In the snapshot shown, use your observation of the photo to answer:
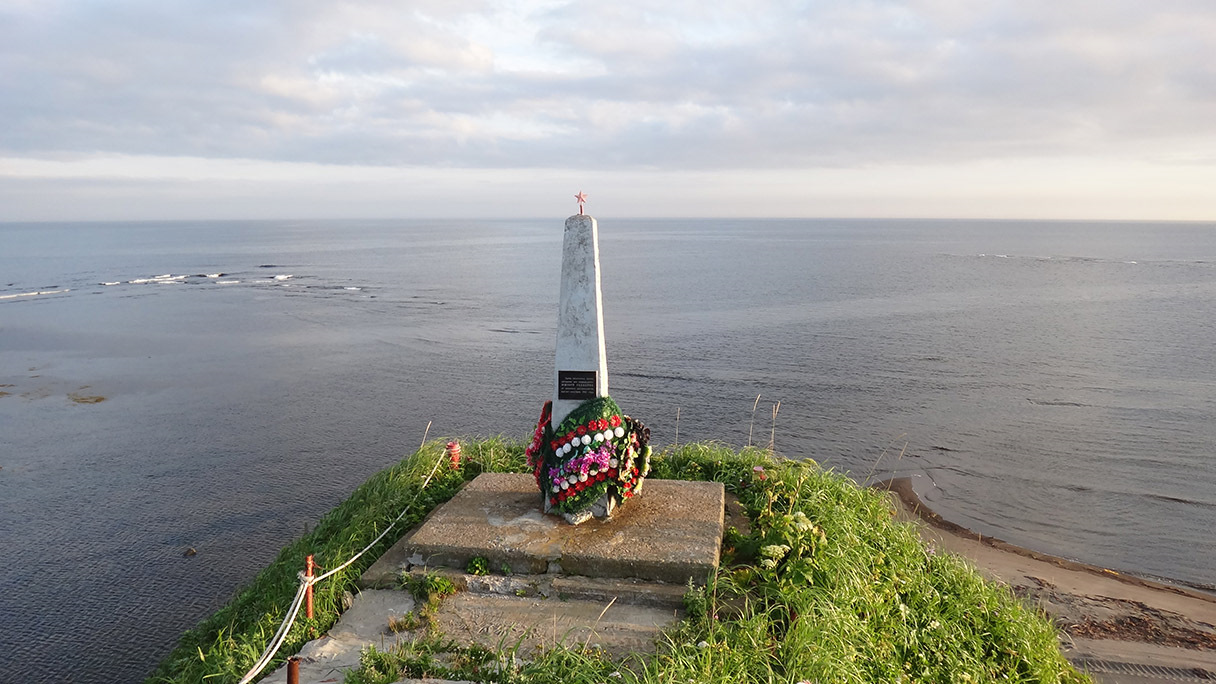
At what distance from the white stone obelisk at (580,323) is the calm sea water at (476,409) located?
19.0 feet

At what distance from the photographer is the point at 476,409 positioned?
1961 centimetres

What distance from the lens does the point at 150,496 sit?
44.2 ft

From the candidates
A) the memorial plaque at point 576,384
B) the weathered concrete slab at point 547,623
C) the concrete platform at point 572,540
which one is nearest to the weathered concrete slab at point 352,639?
the concrete platform at point 572,540

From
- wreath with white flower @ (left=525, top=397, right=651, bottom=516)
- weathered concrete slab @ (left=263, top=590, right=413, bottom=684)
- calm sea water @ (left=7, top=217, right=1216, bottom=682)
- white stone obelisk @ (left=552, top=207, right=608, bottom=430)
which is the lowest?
calm sea water @ (left=7, top=217, right=1216, bottom=682)

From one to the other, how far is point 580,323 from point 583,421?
38.8 inches

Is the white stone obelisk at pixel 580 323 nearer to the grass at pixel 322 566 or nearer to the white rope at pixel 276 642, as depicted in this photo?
the grass at pixel 322 566

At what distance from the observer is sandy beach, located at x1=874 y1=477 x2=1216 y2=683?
8.49 meters

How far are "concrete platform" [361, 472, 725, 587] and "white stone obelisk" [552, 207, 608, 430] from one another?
3.68 ft

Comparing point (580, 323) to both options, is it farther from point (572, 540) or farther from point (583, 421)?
point (572, 540)

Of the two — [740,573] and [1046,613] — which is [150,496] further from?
[1046,613]

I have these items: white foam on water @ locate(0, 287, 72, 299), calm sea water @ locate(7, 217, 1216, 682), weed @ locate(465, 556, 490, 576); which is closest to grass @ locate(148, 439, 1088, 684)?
weed @ locate(465, 556, 490, 576)

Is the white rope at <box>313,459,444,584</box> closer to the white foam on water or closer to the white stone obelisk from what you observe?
the white stone obelisk

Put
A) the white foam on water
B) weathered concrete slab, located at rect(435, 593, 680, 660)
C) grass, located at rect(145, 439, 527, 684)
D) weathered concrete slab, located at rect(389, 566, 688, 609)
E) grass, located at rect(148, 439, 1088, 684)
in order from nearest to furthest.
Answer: grass, located at rect(148, 439, 1088, 684) < weathered concrete slab, located at rect(435, 593, 680, 660) < grass, located at rect(145, 439, 527, 684) < weathered concrete slab, located at rect(389, 566, 688, 609) < the white foam on water

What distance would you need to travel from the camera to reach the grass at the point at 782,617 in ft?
17.8
